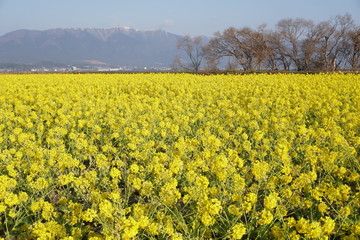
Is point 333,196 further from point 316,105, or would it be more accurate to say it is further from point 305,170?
point 316,105

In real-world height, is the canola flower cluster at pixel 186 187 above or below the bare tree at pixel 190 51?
below

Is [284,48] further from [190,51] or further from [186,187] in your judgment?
[186,187]

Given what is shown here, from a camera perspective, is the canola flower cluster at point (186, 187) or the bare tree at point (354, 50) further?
the bare tree at point (354, 50)

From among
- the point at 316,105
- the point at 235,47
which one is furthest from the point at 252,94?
the point at 235,47

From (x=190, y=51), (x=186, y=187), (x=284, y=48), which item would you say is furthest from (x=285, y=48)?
(x=186, y=187)

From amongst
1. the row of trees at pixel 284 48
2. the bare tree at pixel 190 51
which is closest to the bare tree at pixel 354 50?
the row of trees at pixel 284 48

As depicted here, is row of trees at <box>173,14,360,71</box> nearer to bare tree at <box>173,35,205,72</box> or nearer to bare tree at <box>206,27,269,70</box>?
bare tree at <box>206,27,269,70</box>

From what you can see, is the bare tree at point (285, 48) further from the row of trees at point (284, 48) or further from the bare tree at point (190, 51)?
the bare tree at point (190, 51)

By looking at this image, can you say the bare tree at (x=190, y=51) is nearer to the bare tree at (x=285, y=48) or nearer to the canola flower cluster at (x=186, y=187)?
the bare tree at (x=285, y=48)

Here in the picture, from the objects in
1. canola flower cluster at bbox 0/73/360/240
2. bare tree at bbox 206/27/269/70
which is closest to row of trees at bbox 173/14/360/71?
bare tree at bbox 206/27/269/70

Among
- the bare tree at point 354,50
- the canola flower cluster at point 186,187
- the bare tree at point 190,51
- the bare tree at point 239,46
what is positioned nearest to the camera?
the canola flower cluster at point 186,187

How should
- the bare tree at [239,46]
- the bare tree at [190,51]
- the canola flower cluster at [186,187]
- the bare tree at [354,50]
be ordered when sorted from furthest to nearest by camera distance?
1. the bare tree at [190,51]
2. the bare tree at [239,46]
3. the bare tree at [354,50]
4. the canola flower cluster at [186,187]

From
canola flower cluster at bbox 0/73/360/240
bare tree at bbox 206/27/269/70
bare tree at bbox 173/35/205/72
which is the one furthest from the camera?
bare tree at bbox 173/35/205/72

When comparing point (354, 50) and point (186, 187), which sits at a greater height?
point (354, 50)
